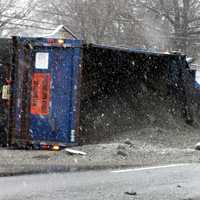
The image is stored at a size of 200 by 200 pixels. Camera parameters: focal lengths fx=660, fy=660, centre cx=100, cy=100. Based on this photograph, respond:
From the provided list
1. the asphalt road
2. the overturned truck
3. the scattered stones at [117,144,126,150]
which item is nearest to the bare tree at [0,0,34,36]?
the overturned truck

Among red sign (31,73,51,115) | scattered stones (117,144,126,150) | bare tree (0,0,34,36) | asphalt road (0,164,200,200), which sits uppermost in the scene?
bare tree (0,0,34,36)

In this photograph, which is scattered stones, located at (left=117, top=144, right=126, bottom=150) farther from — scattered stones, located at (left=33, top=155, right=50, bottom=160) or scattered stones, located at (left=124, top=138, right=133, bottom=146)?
scattered stones, located at (left=33, top=155, right=50, bottom=160)

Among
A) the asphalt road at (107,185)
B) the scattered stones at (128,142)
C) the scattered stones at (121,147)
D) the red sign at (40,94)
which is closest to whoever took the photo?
the asphalt road at (107,185)

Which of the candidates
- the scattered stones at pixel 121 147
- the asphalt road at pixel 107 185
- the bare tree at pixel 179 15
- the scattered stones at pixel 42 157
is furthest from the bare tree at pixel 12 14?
the asphalt road at pixel 107 185

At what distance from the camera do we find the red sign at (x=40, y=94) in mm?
13336

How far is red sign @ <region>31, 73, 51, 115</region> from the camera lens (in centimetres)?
1334

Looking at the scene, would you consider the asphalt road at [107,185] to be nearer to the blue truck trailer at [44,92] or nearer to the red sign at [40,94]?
the blue truck trailer at [44,92]

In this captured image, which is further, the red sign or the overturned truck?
the red sign

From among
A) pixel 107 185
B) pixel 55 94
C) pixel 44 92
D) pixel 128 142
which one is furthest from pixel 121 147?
pixel 107 185

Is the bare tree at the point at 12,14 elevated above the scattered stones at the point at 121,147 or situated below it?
above

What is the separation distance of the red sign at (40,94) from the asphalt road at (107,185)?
3088 mm

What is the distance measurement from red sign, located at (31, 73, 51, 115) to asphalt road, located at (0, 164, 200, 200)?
10.1 ft

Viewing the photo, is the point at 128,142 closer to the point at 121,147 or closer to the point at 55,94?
the point at 121,147

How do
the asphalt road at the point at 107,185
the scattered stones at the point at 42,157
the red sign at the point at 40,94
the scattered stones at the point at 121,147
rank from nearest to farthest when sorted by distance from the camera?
the asphalt road at the point at 107,185, the scattered stones at the point at 42,157, the scattered stones at the point at 121,147, the red sign at the point at 40,94
